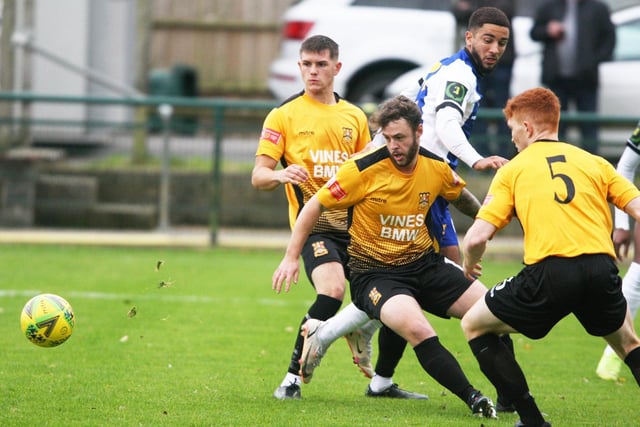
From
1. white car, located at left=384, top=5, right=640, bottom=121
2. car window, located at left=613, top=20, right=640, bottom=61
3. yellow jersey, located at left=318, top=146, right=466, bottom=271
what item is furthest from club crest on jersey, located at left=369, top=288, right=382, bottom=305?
car window, located at left=613, top=20, right=640, bottom=61

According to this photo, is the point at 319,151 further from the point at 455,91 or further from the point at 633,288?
the point at 633,288

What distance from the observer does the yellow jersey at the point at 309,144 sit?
716cm

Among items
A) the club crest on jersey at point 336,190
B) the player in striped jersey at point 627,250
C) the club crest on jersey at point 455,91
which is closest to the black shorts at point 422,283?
the club crest on jersey at point 336,190

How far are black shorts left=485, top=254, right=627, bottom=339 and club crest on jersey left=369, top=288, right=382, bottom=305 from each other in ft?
2.47

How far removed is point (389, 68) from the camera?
15.3m

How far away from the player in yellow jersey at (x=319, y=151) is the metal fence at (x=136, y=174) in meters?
7.03

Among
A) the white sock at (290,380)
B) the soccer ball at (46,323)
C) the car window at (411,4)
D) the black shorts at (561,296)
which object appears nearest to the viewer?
the black shorts at (561,296)

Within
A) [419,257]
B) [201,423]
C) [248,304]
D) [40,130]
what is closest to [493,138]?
[248,304]

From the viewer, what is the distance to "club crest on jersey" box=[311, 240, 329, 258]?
6965mm

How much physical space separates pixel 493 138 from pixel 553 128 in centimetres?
809

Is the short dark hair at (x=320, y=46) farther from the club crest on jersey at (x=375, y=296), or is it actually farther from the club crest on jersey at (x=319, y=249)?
the club crest on jersey at (x=375, y=296)

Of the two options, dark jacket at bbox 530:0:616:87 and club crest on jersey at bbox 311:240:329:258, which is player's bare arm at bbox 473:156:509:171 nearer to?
club crest on jersey at bbox 311:240:329:258

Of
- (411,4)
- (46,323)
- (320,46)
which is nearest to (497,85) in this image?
(411,4)

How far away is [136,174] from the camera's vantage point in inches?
575
